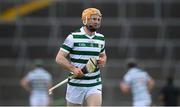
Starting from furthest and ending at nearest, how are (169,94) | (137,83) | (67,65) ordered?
1. (169,94)
2. (137,83)
3. (67,65)

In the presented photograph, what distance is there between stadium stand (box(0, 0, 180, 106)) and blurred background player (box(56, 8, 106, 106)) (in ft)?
47.0

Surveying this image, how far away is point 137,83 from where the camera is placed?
2048 centimetres

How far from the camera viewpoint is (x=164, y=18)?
2841 centimetres

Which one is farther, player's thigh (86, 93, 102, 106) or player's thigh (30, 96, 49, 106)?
player's thigh (30, 96, 49, 106)

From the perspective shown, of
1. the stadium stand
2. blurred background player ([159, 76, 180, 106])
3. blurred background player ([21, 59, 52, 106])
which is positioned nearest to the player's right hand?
blurred background player ([159, 76, 180, 106])

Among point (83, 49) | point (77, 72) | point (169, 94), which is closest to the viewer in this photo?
point (77, 72)

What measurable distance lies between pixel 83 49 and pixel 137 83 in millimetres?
9369

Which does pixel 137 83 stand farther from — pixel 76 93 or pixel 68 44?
pixel 68 44

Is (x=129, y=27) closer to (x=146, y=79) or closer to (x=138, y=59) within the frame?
(x=138, y=59)

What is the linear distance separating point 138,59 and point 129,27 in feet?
4.40

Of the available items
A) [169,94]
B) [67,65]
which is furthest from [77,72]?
[169,94]

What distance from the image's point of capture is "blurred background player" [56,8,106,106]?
11.2 metres

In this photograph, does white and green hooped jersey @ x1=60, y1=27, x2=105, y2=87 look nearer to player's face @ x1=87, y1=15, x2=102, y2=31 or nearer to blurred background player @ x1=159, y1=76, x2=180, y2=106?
player's face @ x1=87, y1=15, x2=102, y2=31

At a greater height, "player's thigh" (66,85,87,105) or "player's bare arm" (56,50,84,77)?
"player's bare arm" (56,50,84,77)
